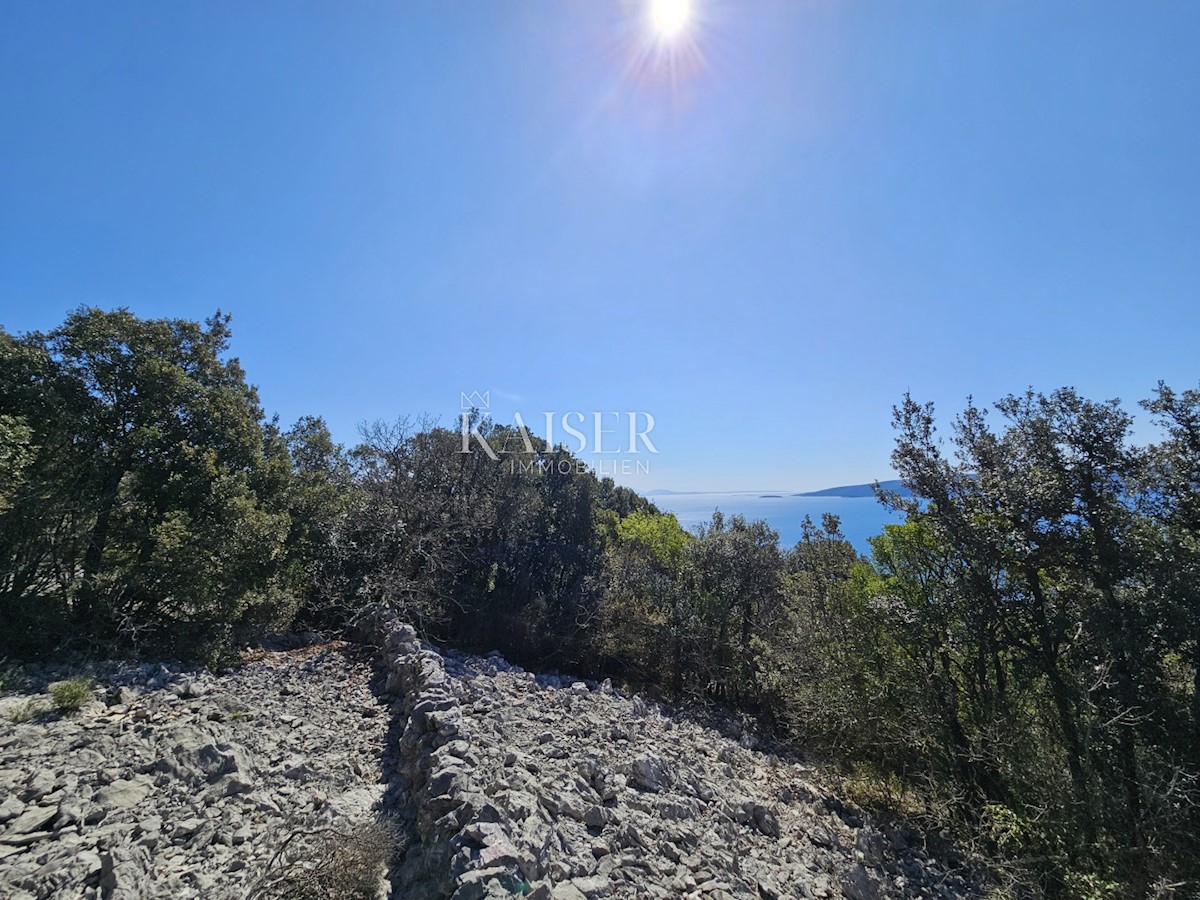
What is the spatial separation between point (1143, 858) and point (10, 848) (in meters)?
8.28

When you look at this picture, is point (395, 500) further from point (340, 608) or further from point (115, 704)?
point (115, 704)

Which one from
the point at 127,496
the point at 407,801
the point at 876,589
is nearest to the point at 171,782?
the point at 407,801

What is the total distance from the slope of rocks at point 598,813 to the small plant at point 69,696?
116 inches

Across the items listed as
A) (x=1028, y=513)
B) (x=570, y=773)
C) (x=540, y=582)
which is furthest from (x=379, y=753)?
(x=1028, y=513)

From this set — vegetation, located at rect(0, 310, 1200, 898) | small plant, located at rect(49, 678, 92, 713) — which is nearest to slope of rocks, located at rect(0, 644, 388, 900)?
small plant, located at rect(49, 678, 92, 713)

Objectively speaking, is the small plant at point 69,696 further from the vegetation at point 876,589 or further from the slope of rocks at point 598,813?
the slope of rocks at point 598,813

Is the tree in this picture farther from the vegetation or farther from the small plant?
the small plant

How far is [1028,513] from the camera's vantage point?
5242 millimetres

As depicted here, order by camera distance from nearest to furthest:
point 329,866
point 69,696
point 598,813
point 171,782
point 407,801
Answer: point 329,866, point 171,782, point 598,813, point 407,801, point 69,696

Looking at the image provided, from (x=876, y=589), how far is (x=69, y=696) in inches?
377

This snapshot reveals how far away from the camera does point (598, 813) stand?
383cm

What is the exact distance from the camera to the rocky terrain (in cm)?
294

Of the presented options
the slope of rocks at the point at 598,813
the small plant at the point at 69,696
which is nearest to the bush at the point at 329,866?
the slope of rocks at the point at 598,813

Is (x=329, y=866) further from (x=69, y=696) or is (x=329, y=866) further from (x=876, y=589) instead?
(x=876, y=589)
